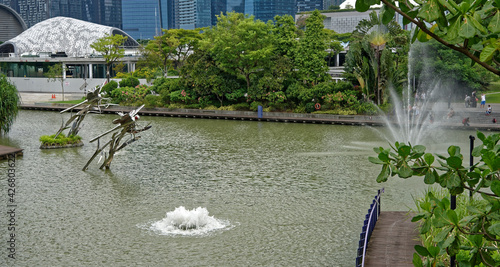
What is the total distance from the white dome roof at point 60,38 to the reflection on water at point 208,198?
65275 millimetres

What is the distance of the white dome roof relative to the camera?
322ft

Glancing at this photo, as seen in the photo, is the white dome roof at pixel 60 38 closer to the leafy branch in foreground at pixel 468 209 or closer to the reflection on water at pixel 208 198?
the reflection on water at pixel 208 198

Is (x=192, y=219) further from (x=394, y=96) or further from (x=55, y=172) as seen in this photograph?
(x=394, y=96)

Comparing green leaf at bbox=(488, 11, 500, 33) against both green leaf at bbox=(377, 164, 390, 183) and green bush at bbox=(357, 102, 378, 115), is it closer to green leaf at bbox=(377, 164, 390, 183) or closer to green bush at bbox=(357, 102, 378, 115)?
green leaf at bbox=(377, 164, 390, 183)

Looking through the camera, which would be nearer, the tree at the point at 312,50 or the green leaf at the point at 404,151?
the green leaf at the point at 404,151

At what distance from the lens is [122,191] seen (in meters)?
22.2

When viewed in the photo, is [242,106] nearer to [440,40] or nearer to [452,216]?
[452,216]

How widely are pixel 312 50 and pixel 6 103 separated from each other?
25028 mm

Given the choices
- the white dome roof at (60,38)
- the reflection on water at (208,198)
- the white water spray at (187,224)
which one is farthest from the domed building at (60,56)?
the white water spray at (187,224)

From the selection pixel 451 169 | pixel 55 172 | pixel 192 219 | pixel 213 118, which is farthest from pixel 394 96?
pixel 451 169

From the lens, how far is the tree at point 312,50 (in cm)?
4888

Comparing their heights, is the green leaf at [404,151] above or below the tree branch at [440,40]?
below

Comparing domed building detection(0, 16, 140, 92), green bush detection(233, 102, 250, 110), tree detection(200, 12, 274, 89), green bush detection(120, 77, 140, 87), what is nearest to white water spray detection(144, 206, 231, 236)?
tree detection(200, 12, 274, 89)

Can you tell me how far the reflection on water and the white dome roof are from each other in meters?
65.3
